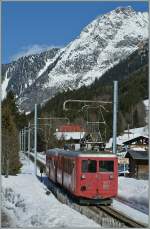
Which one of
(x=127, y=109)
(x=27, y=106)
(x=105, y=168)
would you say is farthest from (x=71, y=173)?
(x=27, y=106)

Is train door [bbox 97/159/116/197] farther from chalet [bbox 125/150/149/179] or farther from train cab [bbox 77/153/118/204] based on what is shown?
chalet [bbox 125/150/149/179]

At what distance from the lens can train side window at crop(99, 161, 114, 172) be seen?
2194 centimetres

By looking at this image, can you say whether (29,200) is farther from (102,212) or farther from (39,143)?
(39,143)

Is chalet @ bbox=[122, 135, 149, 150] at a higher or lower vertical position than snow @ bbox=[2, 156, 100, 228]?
higher

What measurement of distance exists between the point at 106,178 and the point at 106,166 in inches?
18.6

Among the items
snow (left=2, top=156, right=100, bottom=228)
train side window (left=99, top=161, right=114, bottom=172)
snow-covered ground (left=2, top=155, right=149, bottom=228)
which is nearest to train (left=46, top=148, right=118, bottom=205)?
train side window (left=99, top=161, right=114, bottom=172)

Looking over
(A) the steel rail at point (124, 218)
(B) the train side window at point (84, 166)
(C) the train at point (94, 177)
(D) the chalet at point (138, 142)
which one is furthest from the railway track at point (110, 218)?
(D) the chalet at point (138, 142)

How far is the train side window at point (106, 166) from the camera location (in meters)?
21.9

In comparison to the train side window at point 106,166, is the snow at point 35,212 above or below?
below

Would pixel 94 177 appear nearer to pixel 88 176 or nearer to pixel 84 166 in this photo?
pixel 88 176

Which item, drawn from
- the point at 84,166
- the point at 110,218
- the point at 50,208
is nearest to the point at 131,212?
the point at 110,218

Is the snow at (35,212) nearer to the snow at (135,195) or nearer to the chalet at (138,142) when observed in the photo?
the snow at (135,195)

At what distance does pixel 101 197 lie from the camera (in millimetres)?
21672

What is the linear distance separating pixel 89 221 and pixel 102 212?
161 inches
